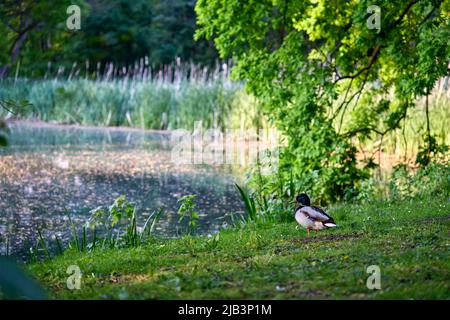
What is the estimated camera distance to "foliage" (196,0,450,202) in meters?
11.0

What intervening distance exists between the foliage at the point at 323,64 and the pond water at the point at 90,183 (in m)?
1.43

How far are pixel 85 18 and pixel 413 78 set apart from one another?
29.5 metres

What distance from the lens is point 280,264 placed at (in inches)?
216

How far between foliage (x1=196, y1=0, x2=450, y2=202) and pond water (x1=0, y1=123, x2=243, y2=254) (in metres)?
1.43

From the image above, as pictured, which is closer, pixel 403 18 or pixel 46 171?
pixel 403 18

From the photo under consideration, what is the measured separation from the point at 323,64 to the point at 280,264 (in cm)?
736

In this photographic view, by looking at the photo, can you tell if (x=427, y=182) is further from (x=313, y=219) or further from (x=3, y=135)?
(x=3, y=135)

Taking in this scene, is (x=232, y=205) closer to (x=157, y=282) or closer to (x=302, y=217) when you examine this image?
(x=302, y=217)

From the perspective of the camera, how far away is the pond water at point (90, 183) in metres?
9.66

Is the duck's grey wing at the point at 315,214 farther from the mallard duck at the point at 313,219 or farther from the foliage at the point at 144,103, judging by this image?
the foliage at the point at 144,103

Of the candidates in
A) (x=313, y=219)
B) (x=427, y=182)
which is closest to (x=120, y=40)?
(x=427, y=182)

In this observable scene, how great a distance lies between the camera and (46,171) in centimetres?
1444
